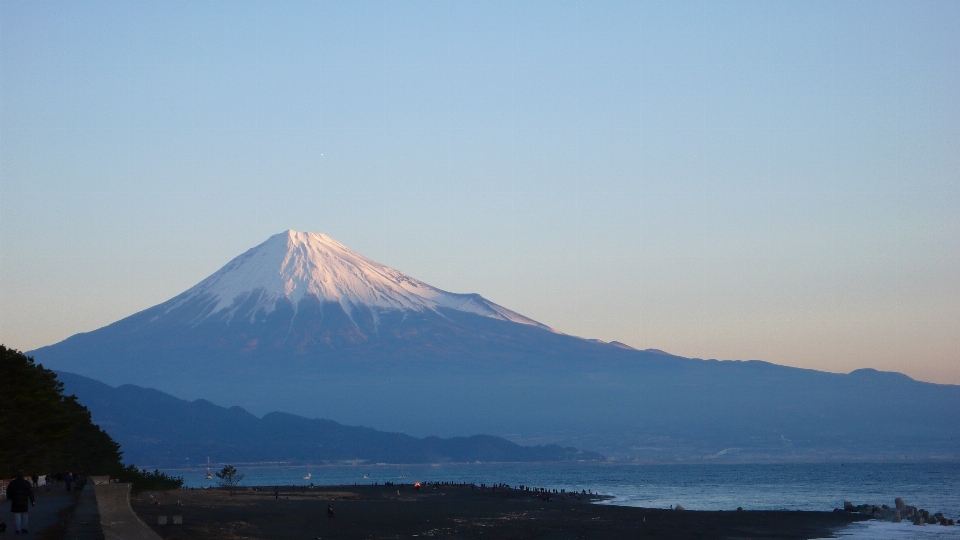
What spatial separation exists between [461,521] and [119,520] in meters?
23.8

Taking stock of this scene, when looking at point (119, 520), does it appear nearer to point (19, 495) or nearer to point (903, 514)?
point (19, 495)

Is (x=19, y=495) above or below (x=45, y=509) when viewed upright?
above

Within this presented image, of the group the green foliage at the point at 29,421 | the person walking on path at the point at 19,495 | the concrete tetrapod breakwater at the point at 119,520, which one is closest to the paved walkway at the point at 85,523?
the concrete tetrapod breakwater at the point at 119,520

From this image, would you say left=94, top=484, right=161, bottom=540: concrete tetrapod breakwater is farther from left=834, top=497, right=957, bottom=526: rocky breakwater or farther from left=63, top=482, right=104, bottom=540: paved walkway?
left=834, top=497, right=957, bottom=526: rocky breakwater

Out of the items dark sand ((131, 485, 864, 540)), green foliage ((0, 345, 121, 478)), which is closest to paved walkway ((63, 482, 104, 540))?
dark sand ((131, 485, 864, 540))

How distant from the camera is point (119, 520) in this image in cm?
3172

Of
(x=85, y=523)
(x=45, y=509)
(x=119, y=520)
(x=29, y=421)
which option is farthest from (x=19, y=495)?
(x=29, y=421)

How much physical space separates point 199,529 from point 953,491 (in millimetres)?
74500

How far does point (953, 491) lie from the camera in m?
98.2

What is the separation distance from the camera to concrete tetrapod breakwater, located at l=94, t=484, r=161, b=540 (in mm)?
26906

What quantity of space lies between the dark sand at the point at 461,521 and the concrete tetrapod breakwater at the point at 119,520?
134 centimetres

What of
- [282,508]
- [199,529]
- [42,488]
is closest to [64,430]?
[42,488]

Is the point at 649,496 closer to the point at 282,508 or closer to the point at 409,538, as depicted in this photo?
the point at 282,508

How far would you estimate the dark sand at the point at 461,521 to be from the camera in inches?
1742
